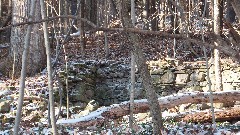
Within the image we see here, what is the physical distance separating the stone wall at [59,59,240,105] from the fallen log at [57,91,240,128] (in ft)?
13.5

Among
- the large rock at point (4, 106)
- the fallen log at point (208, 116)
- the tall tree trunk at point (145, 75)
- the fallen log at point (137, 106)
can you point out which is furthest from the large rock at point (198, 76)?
the tall tree trunk at point (145, 75)

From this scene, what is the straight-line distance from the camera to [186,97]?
6168 mm

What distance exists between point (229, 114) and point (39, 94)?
4.30m

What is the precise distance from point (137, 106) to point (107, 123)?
2.11 feet

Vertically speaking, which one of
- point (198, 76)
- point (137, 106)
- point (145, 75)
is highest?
point (145, 75)

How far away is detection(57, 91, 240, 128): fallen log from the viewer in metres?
5.54

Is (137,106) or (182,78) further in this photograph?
(182,78)

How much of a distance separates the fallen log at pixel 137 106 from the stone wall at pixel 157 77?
13.5 ft

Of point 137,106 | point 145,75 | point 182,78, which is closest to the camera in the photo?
point 145,75

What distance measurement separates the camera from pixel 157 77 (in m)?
11.1

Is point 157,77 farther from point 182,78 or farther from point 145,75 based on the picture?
point 145,75

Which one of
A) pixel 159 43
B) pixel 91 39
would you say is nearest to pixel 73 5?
pixel 91 39

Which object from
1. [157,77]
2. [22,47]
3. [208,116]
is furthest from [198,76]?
[22,47]

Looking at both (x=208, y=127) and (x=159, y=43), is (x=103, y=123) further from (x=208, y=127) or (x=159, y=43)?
(x=159, y=43)
